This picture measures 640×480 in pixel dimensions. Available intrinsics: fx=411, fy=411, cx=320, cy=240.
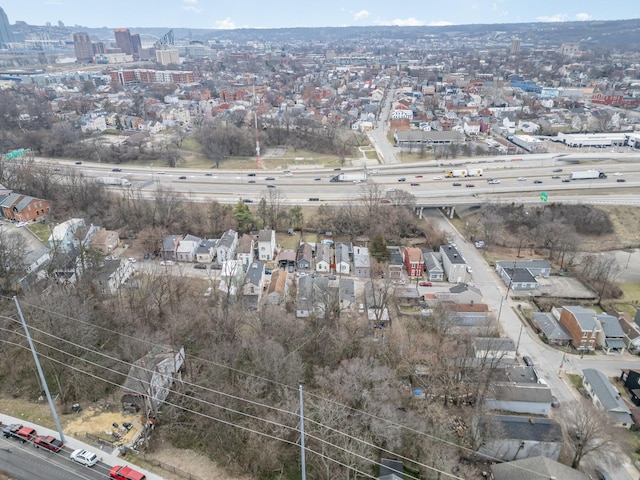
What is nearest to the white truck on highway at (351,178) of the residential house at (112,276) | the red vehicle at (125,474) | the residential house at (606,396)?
the residential house at (112,276)

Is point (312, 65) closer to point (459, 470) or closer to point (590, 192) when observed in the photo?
point (590, 192)

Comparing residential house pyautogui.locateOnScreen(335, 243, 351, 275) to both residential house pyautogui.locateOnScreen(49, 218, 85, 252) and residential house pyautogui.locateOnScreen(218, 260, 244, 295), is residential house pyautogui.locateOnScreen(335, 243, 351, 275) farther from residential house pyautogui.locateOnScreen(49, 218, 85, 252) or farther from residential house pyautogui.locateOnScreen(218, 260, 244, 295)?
residential house pyautogui.locateOnScreen(49, 218, 85, 252)

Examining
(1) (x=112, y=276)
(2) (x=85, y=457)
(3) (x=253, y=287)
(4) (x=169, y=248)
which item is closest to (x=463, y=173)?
(3) (x=253, y=287)

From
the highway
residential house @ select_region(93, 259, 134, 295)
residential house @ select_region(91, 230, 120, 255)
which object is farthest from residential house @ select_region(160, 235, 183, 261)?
the highway

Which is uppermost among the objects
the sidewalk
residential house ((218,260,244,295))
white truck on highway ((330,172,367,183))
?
white truck on highway ((330,172,367,183))

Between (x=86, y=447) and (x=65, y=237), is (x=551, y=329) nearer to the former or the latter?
(x=86, y=447)

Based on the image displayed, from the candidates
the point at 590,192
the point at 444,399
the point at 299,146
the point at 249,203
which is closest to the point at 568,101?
the point at 590,192

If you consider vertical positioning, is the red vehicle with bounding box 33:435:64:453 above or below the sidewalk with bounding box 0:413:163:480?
above
